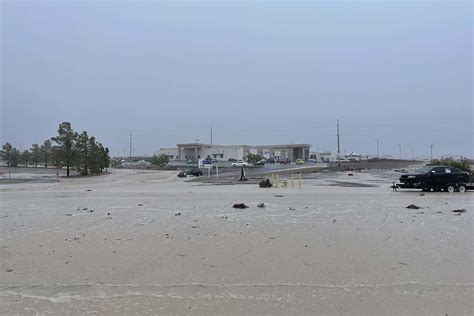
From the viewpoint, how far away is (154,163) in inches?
4884

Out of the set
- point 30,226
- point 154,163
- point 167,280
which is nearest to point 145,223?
point 30,226

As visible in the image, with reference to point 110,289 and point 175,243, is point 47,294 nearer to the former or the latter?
point 110,289

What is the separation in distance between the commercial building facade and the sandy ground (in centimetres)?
14104

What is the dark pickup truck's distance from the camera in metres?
28.5

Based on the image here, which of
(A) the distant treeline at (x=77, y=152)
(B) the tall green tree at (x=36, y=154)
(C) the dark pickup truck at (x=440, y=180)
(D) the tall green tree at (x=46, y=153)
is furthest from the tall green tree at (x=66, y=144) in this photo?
(C) the dark pickup truck at (x=440, y=180)

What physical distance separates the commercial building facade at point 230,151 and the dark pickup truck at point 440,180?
408 ft

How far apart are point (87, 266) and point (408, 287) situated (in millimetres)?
4851

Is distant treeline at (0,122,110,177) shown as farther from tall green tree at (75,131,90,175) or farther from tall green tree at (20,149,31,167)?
tall green tree at (20,149,31,167)

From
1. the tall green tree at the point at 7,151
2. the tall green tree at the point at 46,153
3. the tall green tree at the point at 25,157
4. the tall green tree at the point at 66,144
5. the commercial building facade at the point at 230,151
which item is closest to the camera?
the tall green tree at the point at 66,144

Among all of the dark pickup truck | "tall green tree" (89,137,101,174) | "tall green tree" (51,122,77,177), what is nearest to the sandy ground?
the dark pickup truck

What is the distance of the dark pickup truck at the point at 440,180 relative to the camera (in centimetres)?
2847

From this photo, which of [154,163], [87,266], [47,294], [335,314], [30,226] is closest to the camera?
[335,314]

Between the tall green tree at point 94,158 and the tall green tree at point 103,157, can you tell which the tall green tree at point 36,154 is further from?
the tall green tree at point 94,158

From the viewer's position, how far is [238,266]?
7809 millimetres
